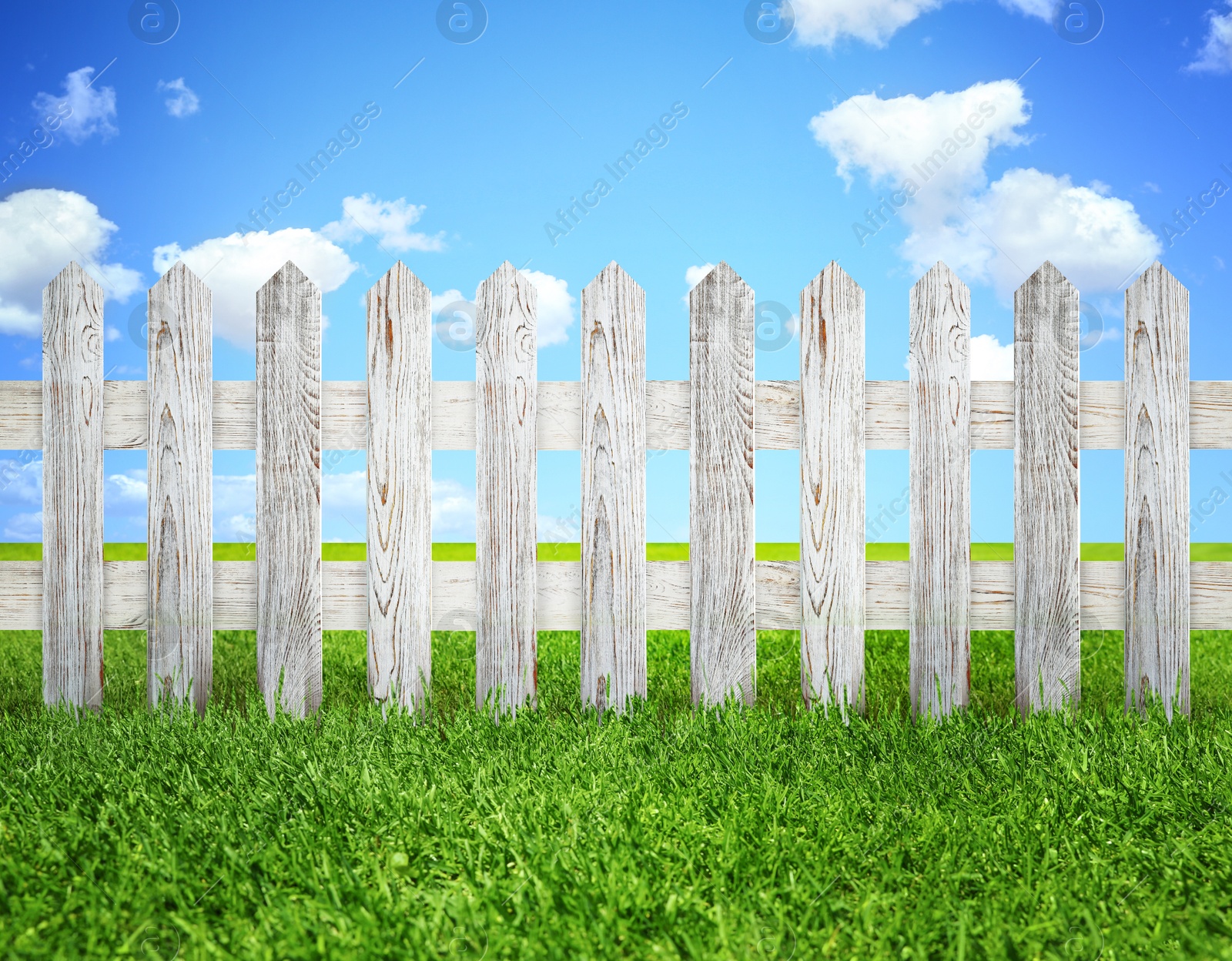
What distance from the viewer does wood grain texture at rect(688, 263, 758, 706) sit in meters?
3.48

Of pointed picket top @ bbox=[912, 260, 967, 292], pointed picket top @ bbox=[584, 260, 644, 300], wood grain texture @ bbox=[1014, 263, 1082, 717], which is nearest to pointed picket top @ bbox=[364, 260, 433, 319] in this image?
pointed picket top @ bbox=[584, 260, 644, 300]

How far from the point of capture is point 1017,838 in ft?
7.22

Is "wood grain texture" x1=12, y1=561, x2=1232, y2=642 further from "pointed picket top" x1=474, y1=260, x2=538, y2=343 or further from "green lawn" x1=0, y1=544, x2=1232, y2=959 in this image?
"pointed picket top" x1=474, y1=260, x2=538, y2=343

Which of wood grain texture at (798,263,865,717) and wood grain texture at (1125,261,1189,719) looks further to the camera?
wood grain texture at (1125,261,1189,719)

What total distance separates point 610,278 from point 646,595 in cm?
143

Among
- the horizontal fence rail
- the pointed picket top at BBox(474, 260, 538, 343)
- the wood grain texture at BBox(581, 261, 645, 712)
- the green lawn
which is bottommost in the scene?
the green lawn

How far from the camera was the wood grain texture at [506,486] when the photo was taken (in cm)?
350

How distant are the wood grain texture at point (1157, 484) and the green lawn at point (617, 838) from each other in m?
0.43

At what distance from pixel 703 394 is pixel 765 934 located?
2234 mm

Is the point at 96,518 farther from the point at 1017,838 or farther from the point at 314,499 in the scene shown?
the point at 1017,838

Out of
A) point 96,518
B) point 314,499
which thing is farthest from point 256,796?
point 96,518

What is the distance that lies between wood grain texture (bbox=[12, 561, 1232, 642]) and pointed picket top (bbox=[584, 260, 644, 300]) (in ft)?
4.08

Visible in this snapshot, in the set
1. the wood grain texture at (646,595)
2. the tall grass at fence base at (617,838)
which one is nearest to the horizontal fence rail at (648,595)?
the wood grain texture at (646,595)

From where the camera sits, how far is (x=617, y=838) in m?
2.05
